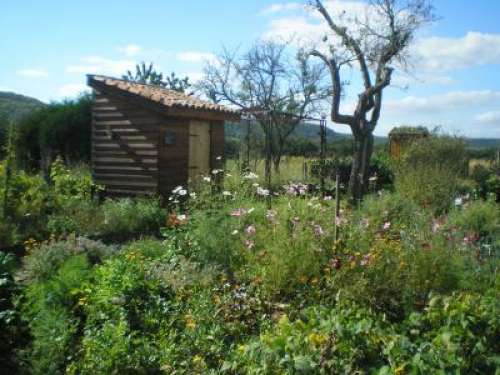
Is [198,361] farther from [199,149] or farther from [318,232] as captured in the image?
[199,149]

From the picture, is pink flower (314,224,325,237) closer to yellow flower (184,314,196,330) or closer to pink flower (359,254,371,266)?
pink flower (359,254,371,266)

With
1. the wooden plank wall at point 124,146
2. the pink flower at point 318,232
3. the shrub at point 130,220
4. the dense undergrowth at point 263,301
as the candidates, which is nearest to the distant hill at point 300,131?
the wooden plank wall at point 124,146

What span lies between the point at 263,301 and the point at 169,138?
796 cm

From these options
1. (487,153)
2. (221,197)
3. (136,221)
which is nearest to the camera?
(221,197)

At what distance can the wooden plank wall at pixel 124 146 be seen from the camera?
40.0ft

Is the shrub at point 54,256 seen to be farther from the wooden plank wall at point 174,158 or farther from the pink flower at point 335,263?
the wooden plank wall at point 174,158

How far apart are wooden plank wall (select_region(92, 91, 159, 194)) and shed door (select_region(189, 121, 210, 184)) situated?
107 cm

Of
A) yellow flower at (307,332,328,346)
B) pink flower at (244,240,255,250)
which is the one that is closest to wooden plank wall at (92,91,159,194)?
pink flower at (244,240,255,250)

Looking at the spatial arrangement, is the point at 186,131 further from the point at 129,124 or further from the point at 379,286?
the point at 379,286

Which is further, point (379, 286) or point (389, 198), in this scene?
point (389, 198)

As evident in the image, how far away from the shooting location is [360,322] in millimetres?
3340

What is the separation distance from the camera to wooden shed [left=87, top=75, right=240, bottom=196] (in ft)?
39.8

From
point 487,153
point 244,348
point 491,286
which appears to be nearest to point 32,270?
point 244,348

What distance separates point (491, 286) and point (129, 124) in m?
9.45
